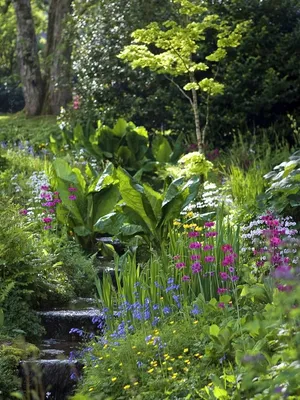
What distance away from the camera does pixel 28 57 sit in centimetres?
2194

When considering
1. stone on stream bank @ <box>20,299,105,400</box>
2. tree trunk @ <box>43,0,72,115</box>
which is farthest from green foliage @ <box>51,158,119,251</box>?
tree trunk @ <box>43,0,72,115</box>

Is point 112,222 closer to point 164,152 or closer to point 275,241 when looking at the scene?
point 275,241

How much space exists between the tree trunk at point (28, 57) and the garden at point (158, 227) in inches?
86.4

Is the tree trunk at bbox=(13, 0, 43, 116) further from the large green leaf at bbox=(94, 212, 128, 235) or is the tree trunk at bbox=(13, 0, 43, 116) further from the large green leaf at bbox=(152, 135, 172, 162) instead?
the large green leaf at bbox=(94, 212, 128, 235)

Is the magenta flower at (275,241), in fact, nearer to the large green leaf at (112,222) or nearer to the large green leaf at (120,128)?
the large green leaf at (112,222)

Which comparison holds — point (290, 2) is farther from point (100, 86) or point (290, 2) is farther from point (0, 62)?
point (0, 62)

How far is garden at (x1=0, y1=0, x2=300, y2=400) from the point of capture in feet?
15.4

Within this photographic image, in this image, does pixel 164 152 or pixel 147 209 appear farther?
pixel 164 152

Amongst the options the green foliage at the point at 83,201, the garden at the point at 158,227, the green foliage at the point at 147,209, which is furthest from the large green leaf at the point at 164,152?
the green foliage at the point at 147,209

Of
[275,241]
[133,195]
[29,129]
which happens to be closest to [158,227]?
[133,195]

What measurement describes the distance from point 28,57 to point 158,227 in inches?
579

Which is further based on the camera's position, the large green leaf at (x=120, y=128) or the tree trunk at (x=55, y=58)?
the tree trunk at (x=55, y=58)

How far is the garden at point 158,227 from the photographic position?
4.69 metres

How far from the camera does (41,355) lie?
6195mm
